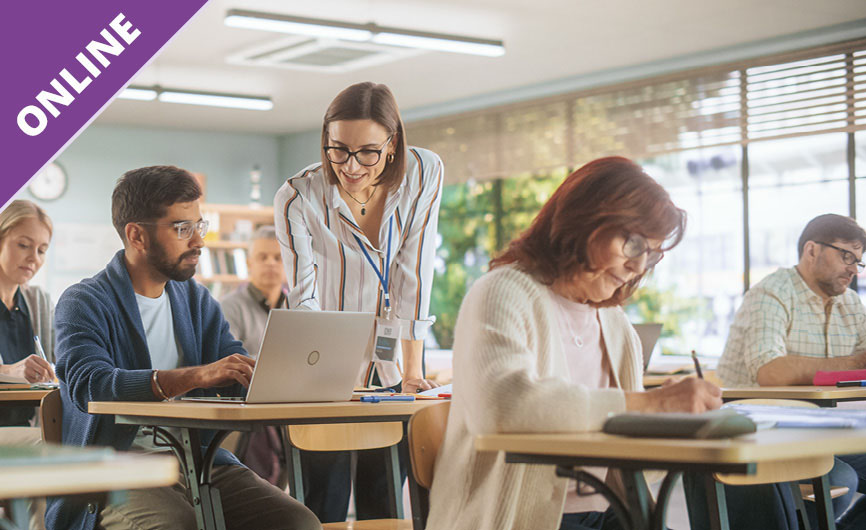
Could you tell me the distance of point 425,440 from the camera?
1859 mm

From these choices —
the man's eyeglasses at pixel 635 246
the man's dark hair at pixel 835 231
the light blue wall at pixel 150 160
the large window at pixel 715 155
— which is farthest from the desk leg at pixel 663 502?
the light blue wall at pixel 150 160

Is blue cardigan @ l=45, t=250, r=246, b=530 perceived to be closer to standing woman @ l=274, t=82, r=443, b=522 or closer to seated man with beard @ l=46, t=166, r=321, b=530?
seated man with beard @ l=46, t=166, r=321, b=530

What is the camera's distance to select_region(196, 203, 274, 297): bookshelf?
998 cm

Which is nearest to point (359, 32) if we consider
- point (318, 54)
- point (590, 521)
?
point (318, 54)

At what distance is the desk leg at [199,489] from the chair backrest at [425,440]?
2.01 ft

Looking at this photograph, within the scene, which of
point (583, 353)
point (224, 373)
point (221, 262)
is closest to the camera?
point (583, 353)

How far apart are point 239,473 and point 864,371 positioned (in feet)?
7.71

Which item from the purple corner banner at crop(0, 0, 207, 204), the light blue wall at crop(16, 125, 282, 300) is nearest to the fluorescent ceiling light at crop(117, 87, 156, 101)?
the purple corner banner at crop(0, 0, 207, 204)

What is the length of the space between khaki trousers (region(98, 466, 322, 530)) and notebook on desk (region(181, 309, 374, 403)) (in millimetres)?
205

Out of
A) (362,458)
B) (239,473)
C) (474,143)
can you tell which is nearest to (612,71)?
(474,143)

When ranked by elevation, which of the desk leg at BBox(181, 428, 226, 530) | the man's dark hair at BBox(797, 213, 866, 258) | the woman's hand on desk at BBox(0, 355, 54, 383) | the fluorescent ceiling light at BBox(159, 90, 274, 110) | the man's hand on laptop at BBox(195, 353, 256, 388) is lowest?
the desk leg at BBox(181, 428, 226, 530)

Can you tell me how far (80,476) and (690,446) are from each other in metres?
0.78

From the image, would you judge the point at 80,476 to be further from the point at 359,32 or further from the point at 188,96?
the point at 188,96

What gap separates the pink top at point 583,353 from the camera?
189 cm
